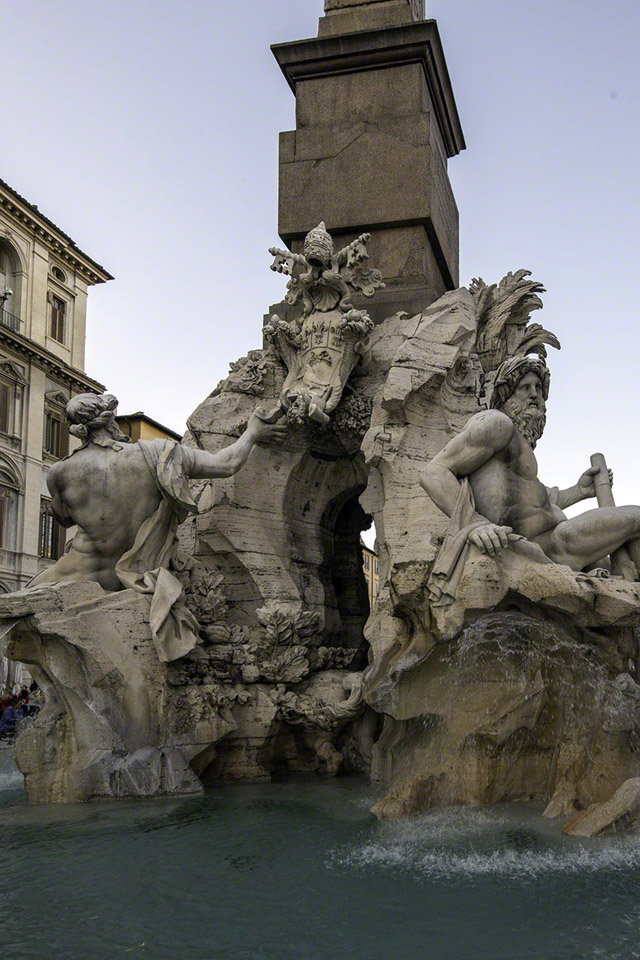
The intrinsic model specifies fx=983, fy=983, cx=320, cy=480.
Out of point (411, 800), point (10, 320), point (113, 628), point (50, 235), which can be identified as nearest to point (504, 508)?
point (411, 800)

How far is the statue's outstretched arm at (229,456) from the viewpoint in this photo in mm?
7637

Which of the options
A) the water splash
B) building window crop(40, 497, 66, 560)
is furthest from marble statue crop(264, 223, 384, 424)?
building window crop(40, 497, 66, 560)

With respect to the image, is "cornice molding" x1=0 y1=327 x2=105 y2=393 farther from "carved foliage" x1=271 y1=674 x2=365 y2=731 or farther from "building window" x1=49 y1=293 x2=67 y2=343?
"carved foliage" x1=271 y1=674 x2=365 y2=731

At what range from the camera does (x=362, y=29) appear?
10164mm

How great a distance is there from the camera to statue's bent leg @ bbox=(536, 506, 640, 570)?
5969 millimetres

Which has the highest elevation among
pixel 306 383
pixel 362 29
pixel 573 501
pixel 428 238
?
pixel 362 29

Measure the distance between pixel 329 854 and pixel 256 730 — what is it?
2.57 meters

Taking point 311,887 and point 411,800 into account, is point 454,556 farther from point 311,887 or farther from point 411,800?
point 311,887

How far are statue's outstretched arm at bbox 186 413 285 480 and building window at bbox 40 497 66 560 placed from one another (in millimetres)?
21532

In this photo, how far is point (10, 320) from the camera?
94.3ft

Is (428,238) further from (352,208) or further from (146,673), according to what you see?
(146,673)

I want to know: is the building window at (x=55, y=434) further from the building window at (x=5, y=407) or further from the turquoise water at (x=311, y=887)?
the turquoise water at (x=311, y=887)

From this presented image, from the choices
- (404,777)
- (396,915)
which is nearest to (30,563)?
(404,777)

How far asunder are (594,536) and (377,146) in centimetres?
527
